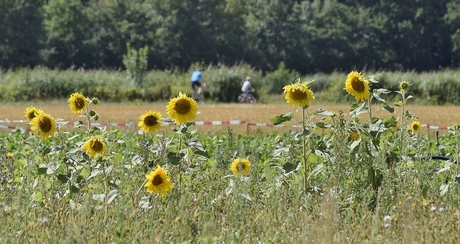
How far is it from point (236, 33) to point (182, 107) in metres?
77.5

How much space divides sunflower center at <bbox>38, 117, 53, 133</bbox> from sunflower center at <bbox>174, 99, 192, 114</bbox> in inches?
30.6

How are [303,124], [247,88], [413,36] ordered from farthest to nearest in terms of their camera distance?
[413,36], [247,88], [303,124]

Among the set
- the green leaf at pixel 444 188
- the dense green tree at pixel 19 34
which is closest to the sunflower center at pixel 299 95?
the green leaf at pixel 444 188

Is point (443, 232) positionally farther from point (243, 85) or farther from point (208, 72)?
point (208, 72)

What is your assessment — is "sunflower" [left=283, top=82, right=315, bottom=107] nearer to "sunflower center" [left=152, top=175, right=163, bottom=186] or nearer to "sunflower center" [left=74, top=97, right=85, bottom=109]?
"sunflower center" [left=152, top=175, right=163, bottom=186]

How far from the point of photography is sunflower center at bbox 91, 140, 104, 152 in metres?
6.56

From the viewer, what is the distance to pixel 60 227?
17.9 feet

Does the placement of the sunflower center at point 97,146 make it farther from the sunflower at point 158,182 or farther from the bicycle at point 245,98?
the bicycle at point 245,98

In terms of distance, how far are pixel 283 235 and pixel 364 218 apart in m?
0.49

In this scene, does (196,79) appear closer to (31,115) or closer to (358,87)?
(31,115)

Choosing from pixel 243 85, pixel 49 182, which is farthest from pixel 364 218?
pixel 243 85

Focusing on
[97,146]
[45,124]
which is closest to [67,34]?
[45,124]

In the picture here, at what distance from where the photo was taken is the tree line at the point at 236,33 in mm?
73312

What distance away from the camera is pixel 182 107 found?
6730 mm
